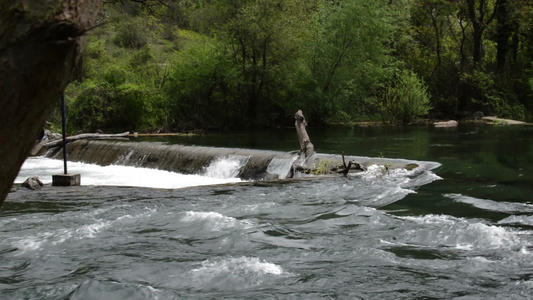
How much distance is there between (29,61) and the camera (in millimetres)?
1700

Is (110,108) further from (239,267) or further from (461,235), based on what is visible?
(239,267)

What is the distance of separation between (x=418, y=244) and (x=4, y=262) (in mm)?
5252

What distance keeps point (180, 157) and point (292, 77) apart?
1313 centimetres

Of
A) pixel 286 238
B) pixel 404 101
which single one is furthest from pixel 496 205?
pixel 404 101

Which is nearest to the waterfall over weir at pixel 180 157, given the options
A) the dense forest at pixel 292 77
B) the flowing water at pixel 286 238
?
the flowing water at pixel 286 238

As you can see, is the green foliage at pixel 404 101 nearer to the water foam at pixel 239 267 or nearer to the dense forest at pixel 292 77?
the dense forest at pixel 292 77

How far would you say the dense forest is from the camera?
28.9 m

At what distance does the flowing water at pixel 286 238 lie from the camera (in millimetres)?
5895

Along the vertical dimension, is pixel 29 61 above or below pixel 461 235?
above

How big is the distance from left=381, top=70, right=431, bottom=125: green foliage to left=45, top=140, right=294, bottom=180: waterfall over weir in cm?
1547

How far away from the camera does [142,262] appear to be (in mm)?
6891

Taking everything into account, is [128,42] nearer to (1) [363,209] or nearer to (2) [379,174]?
(2) [379,174]

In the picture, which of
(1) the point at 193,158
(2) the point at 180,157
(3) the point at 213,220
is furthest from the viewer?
(2) the point at 180,157

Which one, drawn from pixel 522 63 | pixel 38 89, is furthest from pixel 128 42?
pixel 38 89
